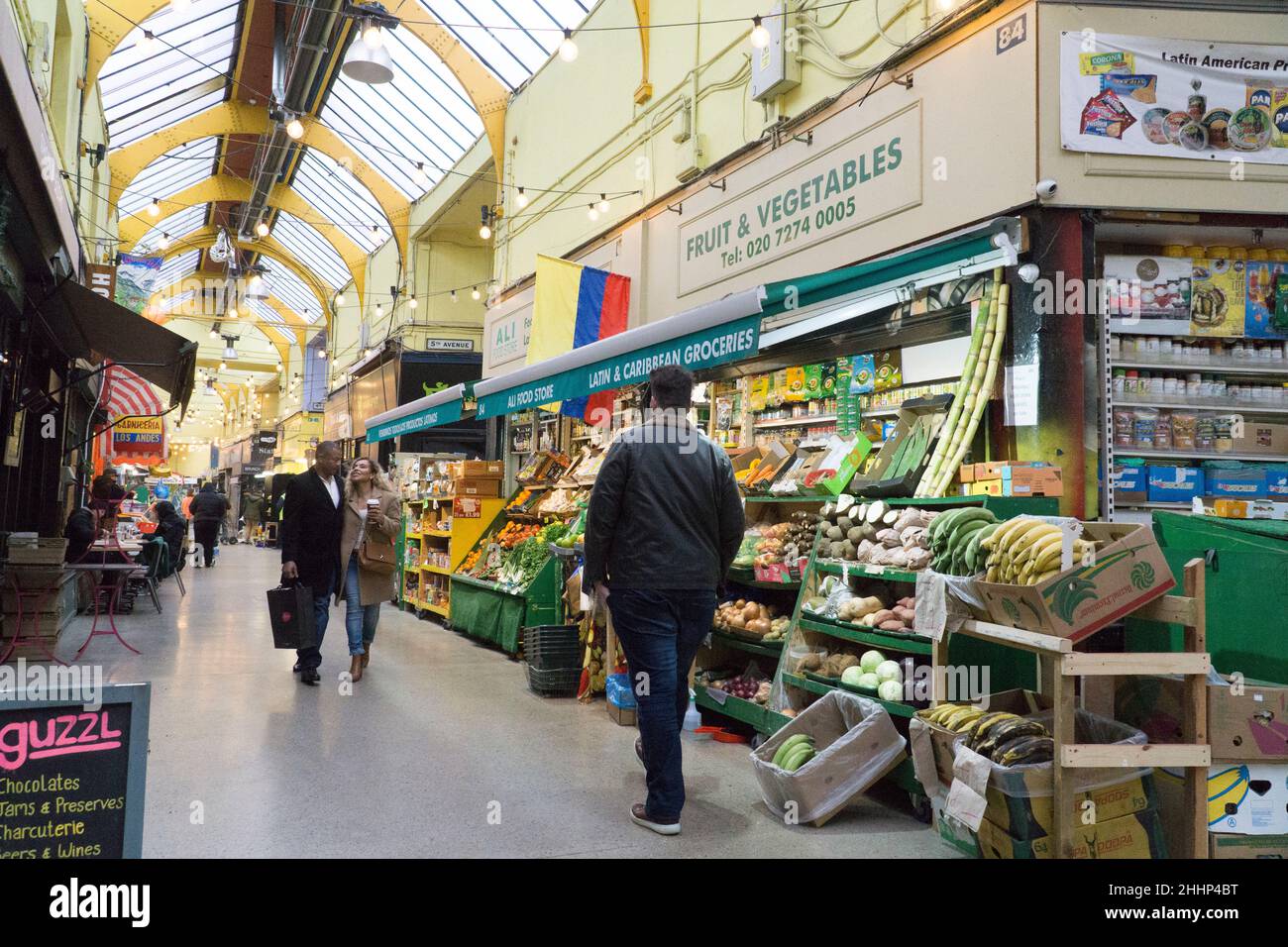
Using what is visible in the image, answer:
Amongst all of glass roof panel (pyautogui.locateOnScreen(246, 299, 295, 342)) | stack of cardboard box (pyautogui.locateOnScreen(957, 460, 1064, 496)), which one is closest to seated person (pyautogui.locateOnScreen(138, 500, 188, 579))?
stack of cardboard box (pyautogui.locateOnScreen(957, 460, 1064, 496))

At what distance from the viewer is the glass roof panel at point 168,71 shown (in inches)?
554

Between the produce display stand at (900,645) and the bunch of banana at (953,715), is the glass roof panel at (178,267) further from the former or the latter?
the bunch of banana at (953,715)

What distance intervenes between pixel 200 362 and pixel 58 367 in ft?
97.1

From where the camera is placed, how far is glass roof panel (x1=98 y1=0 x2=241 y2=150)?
46.2 feet

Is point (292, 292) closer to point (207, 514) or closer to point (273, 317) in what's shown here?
point (273, 317)

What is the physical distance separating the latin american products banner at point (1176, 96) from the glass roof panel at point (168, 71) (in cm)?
1235

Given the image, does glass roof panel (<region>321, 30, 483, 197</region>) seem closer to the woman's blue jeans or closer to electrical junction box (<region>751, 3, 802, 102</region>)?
electrical junction box (<region>751, 3, 802, 102</region>)

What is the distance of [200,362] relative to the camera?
38.1 metres

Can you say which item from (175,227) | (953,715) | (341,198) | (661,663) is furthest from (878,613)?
(175,227)

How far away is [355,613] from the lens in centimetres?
688

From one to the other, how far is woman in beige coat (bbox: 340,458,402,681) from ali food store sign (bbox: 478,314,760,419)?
1.75 meters
